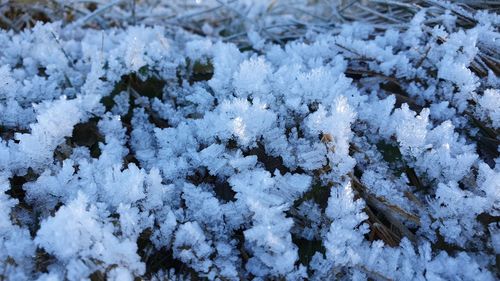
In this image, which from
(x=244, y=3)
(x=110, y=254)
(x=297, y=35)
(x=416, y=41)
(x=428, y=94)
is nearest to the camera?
(x=110, y=254)

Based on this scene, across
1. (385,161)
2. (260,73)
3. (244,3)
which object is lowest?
(244,3)

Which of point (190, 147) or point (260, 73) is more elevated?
point (260, 73)

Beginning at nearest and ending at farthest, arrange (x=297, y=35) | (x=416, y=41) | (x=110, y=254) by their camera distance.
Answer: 1. (x=110, y=254)
2. (x=416, y=41)
3. (x=297, y=35)

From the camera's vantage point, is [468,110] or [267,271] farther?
[468,110]

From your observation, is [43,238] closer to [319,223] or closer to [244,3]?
[319,223]

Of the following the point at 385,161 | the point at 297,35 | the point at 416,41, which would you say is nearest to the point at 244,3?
the point at 297,35

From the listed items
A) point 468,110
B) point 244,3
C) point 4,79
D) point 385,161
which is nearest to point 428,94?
point 468,110
